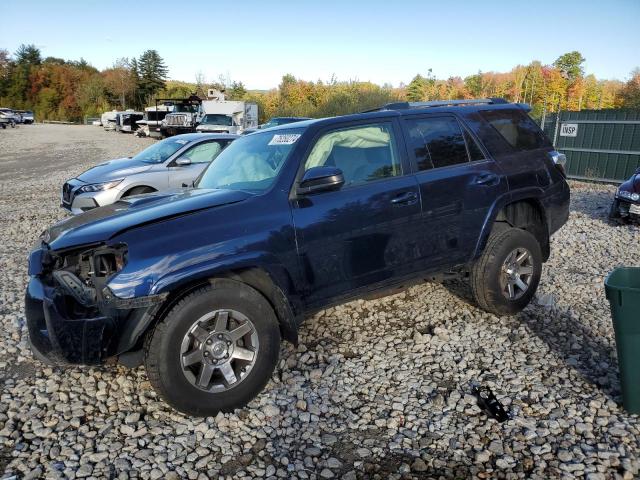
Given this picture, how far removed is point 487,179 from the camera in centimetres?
420

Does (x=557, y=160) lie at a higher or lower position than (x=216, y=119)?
lower

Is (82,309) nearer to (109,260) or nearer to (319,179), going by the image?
(109,260)

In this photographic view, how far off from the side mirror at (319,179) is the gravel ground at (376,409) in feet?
→ 4.75

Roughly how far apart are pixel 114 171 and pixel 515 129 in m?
6.74

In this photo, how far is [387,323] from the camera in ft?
15.0

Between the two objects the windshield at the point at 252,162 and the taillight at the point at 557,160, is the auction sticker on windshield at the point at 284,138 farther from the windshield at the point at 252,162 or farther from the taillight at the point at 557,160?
the taillight at the point at 557,160

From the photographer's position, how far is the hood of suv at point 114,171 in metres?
8.32

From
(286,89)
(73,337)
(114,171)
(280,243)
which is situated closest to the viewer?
(73,337)

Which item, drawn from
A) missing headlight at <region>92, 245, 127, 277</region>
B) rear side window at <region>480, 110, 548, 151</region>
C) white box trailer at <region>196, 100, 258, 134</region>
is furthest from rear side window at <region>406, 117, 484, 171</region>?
white box trailer at <region>196, 100, 258, 134</region>

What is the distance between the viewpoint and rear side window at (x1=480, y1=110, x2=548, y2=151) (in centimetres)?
454

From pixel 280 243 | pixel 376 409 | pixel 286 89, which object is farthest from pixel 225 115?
pixel 376 409

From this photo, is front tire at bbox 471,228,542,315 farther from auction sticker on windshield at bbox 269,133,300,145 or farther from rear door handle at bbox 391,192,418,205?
auction sticker on windshield at bbox 269,133,300,145

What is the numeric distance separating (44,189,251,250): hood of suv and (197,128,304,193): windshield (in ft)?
0.67

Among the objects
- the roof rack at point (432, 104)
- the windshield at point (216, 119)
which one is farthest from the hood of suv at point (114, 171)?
the windshield at point (216, 119)
